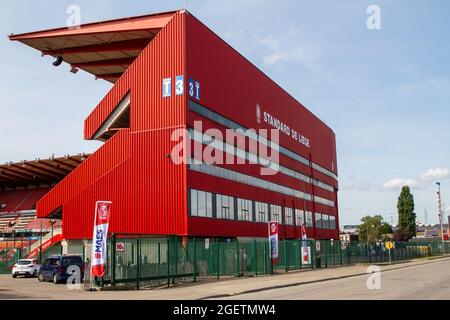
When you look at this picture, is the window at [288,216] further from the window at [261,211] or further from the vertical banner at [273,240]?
the vertical banner at [273,240]

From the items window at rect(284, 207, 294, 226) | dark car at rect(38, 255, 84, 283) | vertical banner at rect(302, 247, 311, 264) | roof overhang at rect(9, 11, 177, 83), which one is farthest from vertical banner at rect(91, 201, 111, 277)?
window at rect(284, 207, 294, 226)

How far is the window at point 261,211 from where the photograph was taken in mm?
54125

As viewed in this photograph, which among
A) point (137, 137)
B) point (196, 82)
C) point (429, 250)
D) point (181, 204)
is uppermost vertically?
point (196, 82)

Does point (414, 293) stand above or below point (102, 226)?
below

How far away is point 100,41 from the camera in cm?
5397

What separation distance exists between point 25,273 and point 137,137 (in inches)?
536

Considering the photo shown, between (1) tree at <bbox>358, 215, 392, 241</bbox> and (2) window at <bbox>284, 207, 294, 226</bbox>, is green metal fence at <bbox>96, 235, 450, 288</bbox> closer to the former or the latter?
(2) window at <bbox>284, 207, 294, 226</bbox>

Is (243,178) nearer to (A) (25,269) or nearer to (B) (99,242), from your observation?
(A) (25,269)

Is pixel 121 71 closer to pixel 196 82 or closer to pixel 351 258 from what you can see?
pixel 196 82

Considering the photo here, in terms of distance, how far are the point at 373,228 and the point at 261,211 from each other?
330ft

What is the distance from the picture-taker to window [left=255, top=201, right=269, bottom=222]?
5412 cm

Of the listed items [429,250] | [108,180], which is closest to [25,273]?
[108,180]
